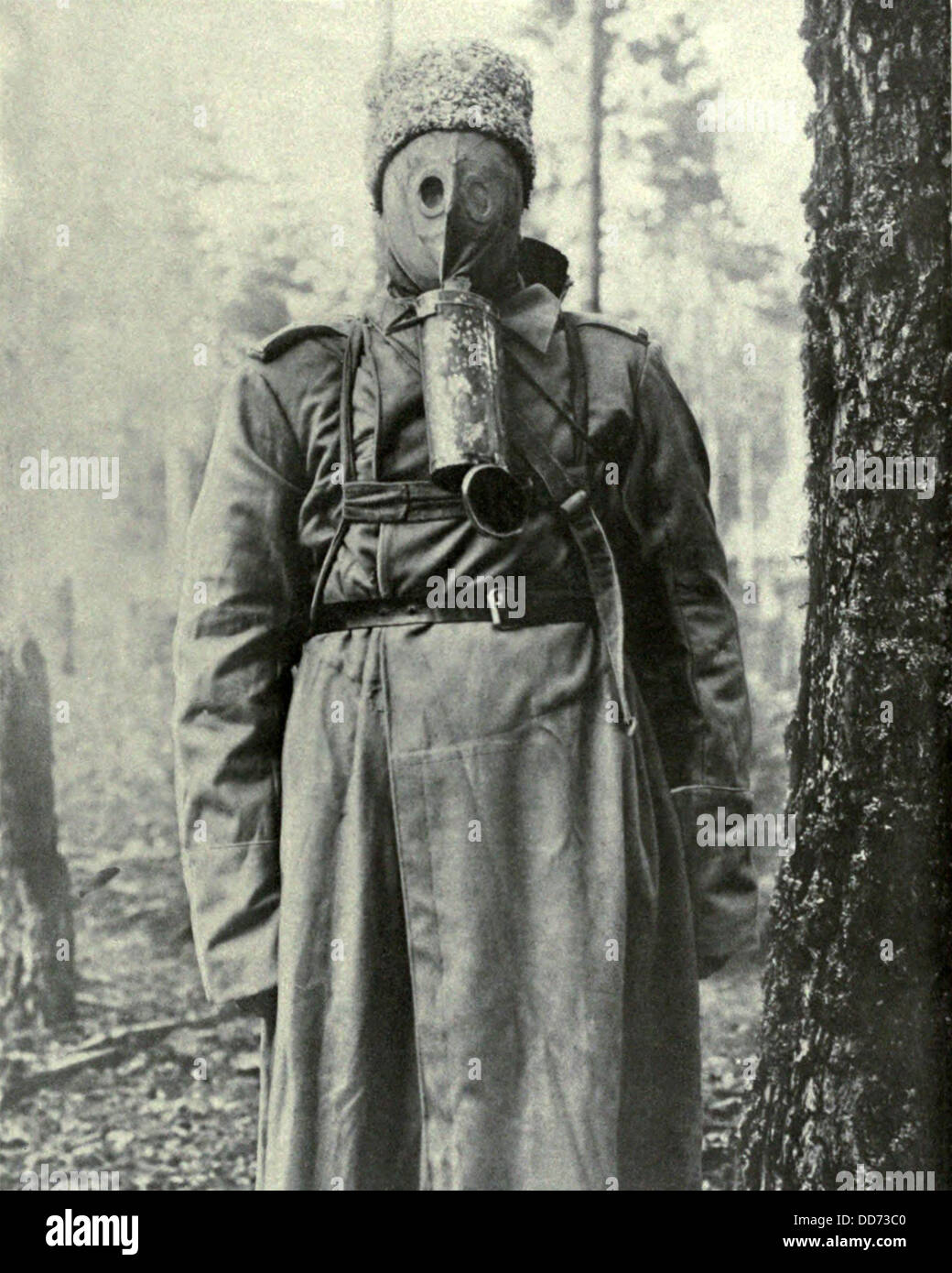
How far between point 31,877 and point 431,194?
143 cm

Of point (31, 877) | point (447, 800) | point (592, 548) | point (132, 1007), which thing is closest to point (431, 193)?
point (592, 548)

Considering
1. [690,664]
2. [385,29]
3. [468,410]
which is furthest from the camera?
[385,29]

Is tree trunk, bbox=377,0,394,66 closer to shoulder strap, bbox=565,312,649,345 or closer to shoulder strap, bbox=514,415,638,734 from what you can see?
shoulder strap, bbox=565,312,649,345

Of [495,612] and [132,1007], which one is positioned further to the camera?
[132,1007]

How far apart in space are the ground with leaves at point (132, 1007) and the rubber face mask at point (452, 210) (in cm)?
80

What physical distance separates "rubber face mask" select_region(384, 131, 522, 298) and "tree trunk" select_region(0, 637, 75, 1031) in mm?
1008

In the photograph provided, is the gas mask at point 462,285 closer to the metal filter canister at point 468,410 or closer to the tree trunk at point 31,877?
the metal filter canister at point 468,410

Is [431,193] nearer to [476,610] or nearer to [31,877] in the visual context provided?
[476,610]

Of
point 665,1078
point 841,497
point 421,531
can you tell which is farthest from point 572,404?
point 665,1078

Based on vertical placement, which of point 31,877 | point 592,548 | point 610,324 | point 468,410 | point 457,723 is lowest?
point 31,877

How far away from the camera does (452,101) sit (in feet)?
8.56

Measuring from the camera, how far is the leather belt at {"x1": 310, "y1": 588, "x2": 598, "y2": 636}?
8.46ft

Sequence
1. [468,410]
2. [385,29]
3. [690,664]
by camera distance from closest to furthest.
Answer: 1. [468,410]
2. [690,664]
3. [385,29]

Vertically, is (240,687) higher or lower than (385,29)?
lower
